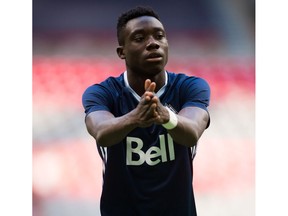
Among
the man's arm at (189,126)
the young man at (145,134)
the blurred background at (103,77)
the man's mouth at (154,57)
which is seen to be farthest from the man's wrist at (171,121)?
the blurred background at (103,77)

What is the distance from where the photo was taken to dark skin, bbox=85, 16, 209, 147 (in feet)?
5.27

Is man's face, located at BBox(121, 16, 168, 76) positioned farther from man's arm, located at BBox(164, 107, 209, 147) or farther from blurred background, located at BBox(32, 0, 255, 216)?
blurred background, located at BBox(32, 0, 255, 216)

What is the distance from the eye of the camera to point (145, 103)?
1.59 metres

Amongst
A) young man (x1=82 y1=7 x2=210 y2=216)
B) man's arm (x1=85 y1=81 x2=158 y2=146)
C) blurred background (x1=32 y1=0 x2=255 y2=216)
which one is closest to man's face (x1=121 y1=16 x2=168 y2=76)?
young man (x1=82 y1=7 x2=210 y2=216)

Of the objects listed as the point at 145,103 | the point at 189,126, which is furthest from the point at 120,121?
the point at 189,126

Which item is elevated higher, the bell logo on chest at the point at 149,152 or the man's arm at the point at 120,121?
the man's arm at the point at 120,121

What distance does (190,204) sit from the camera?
1.97 m

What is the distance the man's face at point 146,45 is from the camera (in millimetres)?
1847

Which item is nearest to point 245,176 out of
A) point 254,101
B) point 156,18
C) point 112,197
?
point 254,101

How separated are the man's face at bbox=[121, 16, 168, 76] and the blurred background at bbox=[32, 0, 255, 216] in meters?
0.70

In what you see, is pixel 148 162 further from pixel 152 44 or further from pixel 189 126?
pixel 152 44

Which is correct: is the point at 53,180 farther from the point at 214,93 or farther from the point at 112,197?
the point at 214,93

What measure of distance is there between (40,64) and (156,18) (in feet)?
2.83

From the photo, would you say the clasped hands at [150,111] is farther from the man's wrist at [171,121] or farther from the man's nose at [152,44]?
the man's nose at [152,44]
